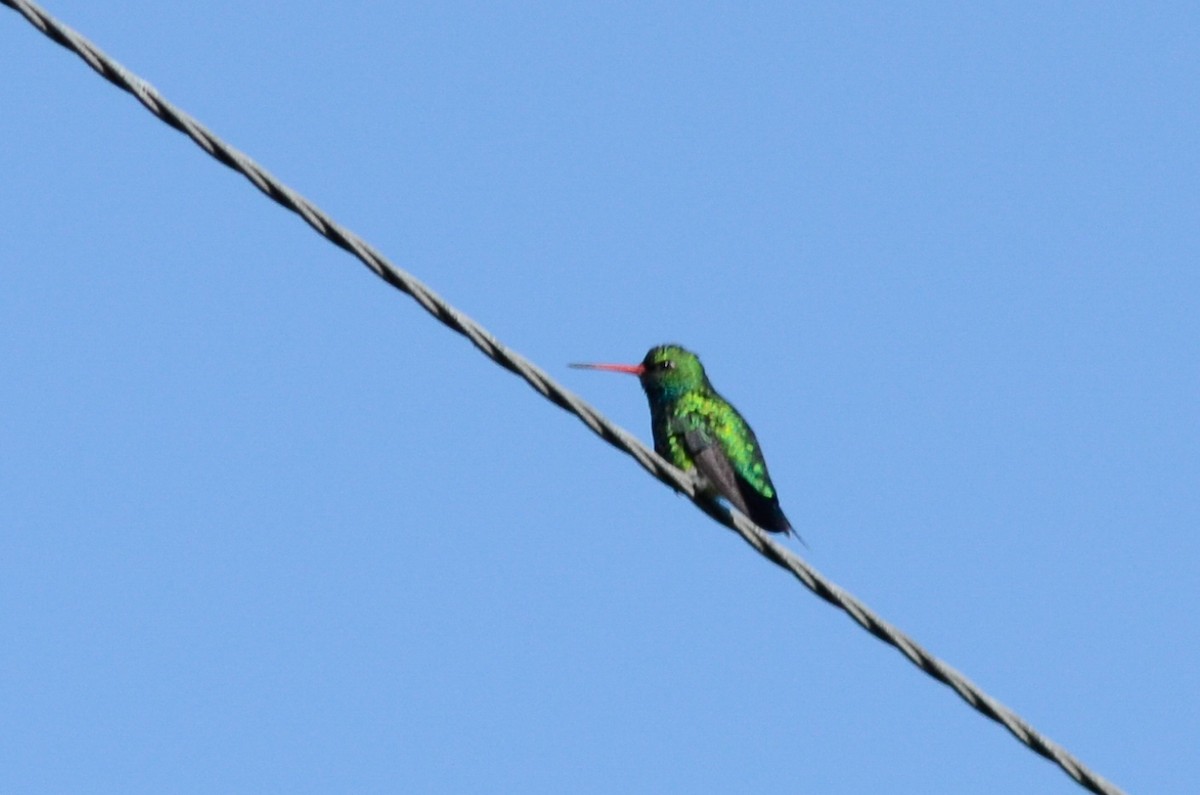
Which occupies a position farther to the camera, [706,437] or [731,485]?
[706,437]

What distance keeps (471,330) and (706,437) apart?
584cm

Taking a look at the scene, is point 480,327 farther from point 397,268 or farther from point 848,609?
point 848,609

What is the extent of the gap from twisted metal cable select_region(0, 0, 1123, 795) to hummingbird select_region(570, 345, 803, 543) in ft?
17.0

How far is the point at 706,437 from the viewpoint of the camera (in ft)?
34.0

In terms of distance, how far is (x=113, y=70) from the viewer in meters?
4.42

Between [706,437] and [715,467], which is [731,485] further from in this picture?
[706,437]

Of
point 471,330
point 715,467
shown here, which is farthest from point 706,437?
point 471,330

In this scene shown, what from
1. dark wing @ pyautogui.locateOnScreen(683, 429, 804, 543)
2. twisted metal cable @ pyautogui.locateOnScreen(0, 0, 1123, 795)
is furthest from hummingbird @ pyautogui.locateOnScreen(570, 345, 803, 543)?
twisted metal cable @ pyautogui.locateOnScreen(0, 0, 1123, 795)

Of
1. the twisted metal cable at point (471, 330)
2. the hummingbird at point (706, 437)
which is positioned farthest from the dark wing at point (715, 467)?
the twisted metal cable at point (471, 330)

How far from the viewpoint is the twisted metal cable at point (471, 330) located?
4.25m

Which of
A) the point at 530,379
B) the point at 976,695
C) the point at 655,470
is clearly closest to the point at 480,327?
the point at 530,379

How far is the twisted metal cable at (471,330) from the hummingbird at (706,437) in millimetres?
5188

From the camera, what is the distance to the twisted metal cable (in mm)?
4250

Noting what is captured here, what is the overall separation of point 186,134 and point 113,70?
21cm
